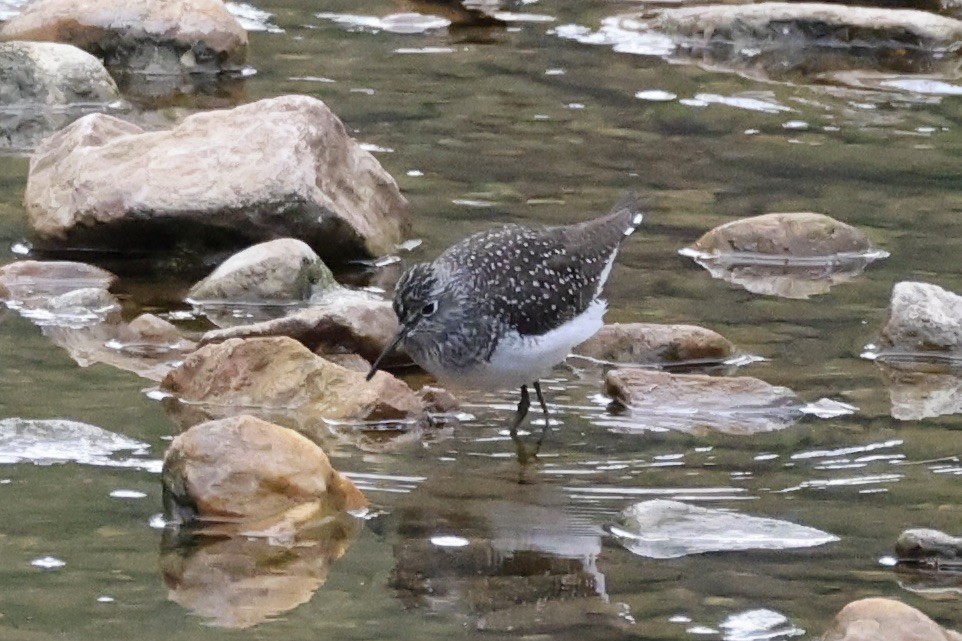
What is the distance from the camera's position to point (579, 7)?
17438 mm

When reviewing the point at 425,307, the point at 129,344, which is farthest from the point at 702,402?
the point at 129,344

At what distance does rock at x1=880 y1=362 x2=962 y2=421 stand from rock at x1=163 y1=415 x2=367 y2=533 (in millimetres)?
3014

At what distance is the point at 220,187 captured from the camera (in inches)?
407

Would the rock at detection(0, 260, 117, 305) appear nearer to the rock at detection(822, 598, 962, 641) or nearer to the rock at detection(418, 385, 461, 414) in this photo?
the rock at detection(418, 385, 461, 414)

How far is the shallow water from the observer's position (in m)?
5.99

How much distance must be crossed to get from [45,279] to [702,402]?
3917 mm

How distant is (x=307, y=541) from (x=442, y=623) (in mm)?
926

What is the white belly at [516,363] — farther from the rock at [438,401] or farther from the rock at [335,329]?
the rock at [335,329]

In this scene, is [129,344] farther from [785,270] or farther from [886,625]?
[886,625]

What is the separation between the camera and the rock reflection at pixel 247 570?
5980 mm

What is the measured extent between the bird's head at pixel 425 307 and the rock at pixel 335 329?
75 cm

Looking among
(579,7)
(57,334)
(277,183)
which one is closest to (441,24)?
(579,7)

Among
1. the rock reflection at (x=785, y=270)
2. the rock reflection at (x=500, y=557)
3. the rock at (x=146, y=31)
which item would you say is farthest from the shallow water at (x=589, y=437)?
the rock at (x=146, y=31)

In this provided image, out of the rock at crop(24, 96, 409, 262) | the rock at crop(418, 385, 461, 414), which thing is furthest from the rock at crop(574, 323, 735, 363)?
the rock at crop(24, 96, 409, 262)
